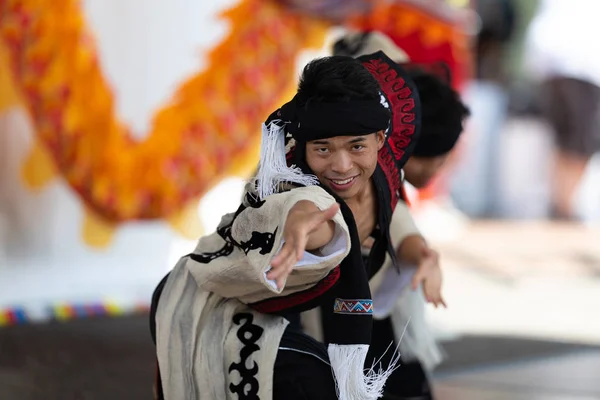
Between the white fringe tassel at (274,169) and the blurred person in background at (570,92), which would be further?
the blurred person in background at (570,92)

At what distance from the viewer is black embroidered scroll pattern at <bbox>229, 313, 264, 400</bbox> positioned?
1.54 meters

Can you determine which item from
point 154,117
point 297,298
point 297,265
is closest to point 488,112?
point 154,117

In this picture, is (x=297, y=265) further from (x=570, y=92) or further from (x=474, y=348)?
(x=570, y=92)

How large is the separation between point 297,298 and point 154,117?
2488 millimetres

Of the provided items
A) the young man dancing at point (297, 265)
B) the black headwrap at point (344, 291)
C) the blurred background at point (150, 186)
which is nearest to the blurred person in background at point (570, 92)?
the blurred background at point (150, 186)

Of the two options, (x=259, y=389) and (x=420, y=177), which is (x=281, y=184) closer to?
(x=259, y=389)

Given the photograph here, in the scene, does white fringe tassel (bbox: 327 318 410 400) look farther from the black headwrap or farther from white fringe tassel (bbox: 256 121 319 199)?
white fringe tassel (bbox: 256 121 319 199)

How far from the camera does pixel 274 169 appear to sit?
1.45 metres

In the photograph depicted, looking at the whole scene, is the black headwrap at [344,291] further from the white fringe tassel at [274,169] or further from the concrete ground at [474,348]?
the concrete ground at [474,348]

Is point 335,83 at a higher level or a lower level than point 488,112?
lower

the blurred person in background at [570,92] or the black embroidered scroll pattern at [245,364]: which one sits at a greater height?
the blurred person in background at [570,92]

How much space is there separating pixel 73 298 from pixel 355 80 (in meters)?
2.55

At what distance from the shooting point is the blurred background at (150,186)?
2963mm

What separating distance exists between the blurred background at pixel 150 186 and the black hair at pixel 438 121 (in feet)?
3.05
